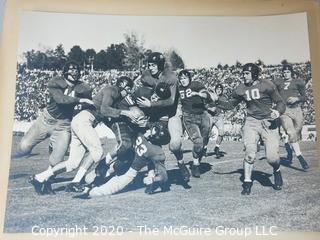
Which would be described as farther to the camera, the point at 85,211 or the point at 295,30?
the point at 295,30

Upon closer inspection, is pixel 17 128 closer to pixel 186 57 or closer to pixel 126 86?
pixel 126 86

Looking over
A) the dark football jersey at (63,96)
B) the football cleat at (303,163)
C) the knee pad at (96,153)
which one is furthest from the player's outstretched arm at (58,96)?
the football cleat at (303,163)

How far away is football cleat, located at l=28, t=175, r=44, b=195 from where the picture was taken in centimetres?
79

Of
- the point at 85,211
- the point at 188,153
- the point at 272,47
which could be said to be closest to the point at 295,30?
the point at 272,47

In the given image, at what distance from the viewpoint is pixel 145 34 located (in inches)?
34.6

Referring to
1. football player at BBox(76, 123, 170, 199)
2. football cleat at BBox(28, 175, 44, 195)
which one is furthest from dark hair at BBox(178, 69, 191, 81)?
football cleat at BBox(28, 175, 44, 195)

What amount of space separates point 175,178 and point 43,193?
244mm

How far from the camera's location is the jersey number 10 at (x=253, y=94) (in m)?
0.85

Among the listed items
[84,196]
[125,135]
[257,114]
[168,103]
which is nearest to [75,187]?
[84,196]

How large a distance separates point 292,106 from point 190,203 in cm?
28

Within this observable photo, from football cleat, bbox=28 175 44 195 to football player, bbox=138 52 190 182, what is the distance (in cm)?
24

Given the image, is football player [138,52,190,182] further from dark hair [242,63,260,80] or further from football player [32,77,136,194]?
dark hair [242,63,260,80]

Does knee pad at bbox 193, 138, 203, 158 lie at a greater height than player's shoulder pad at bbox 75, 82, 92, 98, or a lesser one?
lesser

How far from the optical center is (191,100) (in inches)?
33.6
